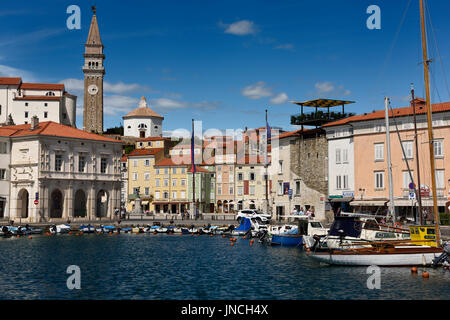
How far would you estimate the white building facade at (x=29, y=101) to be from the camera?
130 metres

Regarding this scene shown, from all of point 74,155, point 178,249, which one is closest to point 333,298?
point 178,249

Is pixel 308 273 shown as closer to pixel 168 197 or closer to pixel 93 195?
pixel 93 195

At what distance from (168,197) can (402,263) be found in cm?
8007

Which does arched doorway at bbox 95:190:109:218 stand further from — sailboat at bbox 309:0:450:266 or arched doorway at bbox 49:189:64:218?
sailboat at bbox 309:0:450:266

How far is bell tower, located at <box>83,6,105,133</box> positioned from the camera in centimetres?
17125

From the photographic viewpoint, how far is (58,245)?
165 feet

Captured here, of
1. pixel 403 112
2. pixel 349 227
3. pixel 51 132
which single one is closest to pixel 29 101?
pixel 51 132

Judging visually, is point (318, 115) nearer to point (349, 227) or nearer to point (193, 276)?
point (349, 227)

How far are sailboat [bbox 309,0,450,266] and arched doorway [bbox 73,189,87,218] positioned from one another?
5564 cm

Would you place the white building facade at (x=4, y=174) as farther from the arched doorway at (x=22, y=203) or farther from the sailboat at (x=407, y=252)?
the sailboat at (x=407, y=252)

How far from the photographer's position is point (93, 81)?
6786 inches

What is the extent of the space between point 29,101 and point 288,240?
10055 cm

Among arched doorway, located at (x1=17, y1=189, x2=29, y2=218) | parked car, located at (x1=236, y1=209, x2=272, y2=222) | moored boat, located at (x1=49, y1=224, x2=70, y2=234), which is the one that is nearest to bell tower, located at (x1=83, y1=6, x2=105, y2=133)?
arched doorway, located at (x1=17, y1=189, x2=29, y2=218)

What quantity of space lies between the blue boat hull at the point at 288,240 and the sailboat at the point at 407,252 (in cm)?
1393
